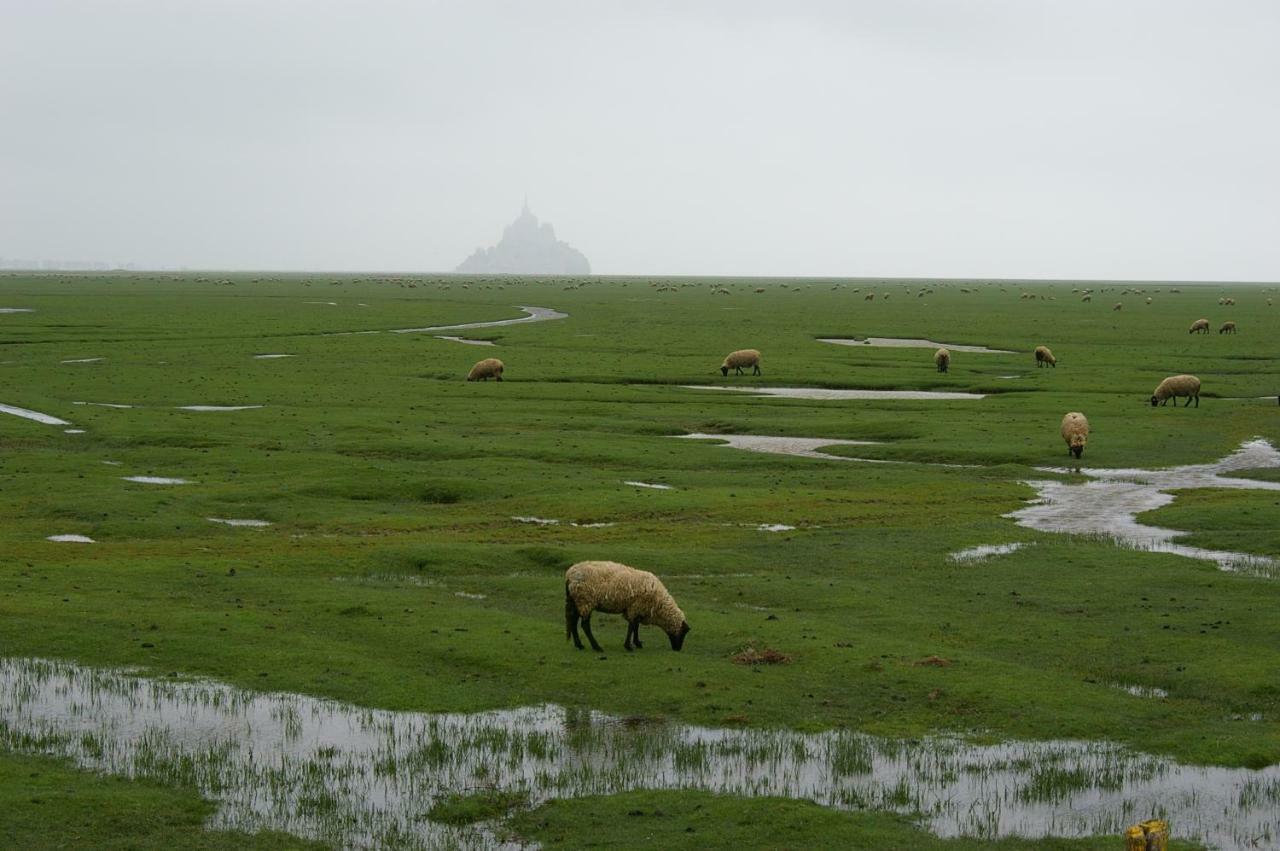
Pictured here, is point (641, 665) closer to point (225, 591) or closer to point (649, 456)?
point (225, 591)

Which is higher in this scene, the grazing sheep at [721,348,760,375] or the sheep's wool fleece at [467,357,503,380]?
the grazing sheep at [721,348,760,375]

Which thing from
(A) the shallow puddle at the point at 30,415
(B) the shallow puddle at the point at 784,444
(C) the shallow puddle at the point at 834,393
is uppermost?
(C) the shallow puddle at the point at 834,393

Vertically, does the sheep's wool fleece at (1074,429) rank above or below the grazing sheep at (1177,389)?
below

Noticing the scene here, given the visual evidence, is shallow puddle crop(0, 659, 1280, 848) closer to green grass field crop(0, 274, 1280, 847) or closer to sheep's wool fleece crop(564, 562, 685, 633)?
green grass field crop(0, 274, 1280, 847)

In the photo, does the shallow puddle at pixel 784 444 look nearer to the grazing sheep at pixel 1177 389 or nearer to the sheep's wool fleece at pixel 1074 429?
the sheep's wool fleece at pixel 1074 429

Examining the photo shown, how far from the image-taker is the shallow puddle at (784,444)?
46.8 metres

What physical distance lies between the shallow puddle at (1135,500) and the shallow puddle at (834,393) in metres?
17.6

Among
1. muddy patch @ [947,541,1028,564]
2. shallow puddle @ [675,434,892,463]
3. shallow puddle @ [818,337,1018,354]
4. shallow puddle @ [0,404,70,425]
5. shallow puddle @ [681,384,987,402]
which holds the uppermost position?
shallow puddle @ [818,337,1018,354]

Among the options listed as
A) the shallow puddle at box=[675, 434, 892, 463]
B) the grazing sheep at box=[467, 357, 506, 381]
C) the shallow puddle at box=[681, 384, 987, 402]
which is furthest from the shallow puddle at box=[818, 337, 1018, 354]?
the shallow puddle at box=[675, 434, 892, 463]

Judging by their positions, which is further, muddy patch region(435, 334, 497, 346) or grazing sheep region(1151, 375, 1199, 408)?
muddy patch region(435, 334, 497, 346)

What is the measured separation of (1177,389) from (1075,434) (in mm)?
16537

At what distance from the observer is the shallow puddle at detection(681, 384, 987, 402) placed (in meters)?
63.4

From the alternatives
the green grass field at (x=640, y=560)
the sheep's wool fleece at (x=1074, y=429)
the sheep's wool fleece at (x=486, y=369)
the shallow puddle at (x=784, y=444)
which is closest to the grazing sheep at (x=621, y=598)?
the green grass field at (x=640, y=560)

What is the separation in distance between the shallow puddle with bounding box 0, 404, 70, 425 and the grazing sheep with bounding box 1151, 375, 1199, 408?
157 feet
